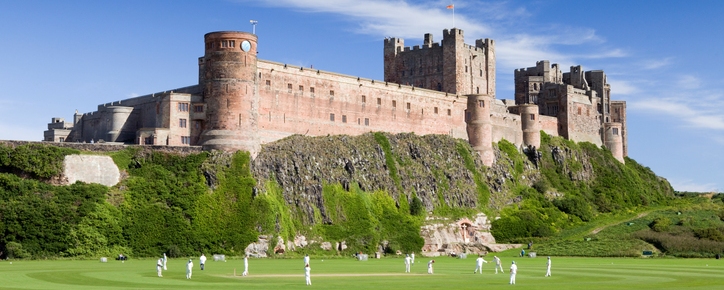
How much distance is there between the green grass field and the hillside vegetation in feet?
27.2

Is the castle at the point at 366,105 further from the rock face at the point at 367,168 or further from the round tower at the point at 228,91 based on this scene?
the rock face at the point at 367,168

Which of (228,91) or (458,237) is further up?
(228,91)

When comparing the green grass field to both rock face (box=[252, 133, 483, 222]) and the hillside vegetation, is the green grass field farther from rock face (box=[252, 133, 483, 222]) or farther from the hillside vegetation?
rock face (box=[252, 133, 483, 222])

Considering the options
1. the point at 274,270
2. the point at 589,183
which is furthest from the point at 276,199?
the point at 589,183

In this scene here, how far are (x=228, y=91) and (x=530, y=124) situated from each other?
5524 centimetres

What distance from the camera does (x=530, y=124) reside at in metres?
142

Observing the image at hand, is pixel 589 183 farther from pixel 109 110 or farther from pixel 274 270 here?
pixel 274 270

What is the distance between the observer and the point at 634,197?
143 meters

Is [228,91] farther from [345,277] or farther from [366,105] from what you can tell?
[345,277]

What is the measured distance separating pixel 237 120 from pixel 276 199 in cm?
948

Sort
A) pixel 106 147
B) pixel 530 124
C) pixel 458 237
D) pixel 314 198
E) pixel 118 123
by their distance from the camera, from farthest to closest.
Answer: pixel 530 124, pixel 458 237, pixel 118 123, pixel 314 198, pixel 106 147

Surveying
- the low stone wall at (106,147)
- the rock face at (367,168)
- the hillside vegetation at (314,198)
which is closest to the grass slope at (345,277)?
the hillside vegetation at (314,198)

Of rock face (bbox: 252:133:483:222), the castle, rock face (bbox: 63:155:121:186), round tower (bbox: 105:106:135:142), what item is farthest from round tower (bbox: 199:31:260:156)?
rock face (bbox: 63:155:121:186)

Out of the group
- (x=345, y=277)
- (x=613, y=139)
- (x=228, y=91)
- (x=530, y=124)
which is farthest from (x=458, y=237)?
(x=345, y=277)
